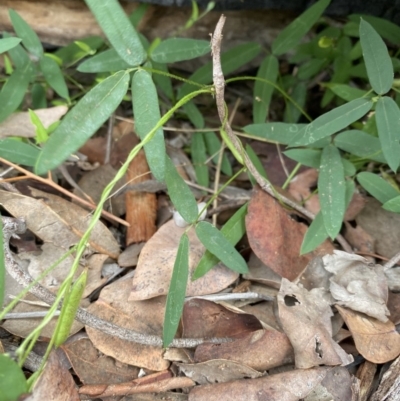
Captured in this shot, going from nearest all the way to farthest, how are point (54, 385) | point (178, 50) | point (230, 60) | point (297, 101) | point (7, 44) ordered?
point (54, 385) < point (7, 44) < point (178, 50) < point (230, 60) < point (297, 101)

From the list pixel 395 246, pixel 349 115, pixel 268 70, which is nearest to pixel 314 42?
pixel 268 70

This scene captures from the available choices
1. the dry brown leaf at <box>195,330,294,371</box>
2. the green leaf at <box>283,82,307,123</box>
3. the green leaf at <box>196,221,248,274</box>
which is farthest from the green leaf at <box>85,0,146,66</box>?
the green leaf at <box>283,82,307,123</box>

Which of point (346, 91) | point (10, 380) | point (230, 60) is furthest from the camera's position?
point (230, 60)

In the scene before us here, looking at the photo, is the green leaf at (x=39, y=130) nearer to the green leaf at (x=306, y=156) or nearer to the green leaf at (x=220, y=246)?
the green leaf at (x=220, y=246)

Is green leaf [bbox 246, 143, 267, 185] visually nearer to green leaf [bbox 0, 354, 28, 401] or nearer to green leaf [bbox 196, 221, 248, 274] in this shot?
green leaf [bbox 196, 221, 248, 274]

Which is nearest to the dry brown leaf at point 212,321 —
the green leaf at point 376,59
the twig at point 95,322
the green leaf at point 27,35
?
the twig at point 95,322

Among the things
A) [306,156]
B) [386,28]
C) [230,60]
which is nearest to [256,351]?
[306,156]

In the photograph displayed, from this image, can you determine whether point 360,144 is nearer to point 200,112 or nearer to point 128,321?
point 200,112
